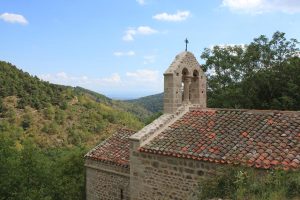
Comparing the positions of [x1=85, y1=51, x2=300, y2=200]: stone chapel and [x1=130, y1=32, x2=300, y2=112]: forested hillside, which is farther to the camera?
[x1=130, y1=32, x2=300, y2=112]: forested hillside

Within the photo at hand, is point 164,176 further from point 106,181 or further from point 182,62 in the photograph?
point 182,62

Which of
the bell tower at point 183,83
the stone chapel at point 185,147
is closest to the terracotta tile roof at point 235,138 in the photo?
the stone chapel at point 185,147

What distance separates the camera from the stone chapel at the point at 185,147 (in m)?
9.69

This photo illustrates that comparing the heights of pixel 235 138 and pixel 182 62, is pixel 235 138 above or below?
below

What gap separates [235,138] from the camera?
10.5 m

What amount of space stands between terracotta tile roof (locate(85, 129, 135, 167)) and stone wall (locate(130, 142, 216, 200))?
1.07 m

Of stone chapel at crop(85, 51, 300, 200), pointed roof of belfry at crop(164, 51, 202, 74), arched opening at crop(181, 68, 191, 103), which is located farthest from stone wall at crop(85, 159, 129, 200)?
pointed roof of belfry at crop(164, 51, 202, 74)

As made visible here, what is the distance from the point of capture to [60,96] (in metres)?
57.8

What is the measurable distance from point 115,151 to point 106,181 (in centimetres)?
127

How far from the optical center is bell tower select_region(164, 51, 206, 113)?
42.3 ft

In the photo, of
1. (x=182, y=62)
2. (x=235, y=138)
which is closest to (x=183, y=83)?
(x=182, y=62)

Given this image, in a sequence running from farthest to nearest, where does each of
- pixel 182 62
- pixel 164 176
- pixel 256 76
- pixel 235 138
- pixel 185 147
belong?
1. pixel 256 76
2. pixel 182 62
3. pixel 164 176
4. pixel 185 147
5. pixel 235 138

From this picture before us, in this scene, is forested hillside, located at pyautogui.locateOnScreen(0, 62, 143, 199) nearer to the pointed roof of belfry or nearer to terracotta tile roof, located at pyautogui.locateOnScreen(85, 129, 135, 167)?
terracotta tile roof, located at pyautogui.locateOnScreen(85, 129, 135, 167)

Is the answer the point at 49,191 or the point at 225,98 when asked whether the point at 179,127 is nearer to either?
the point at 49,191
